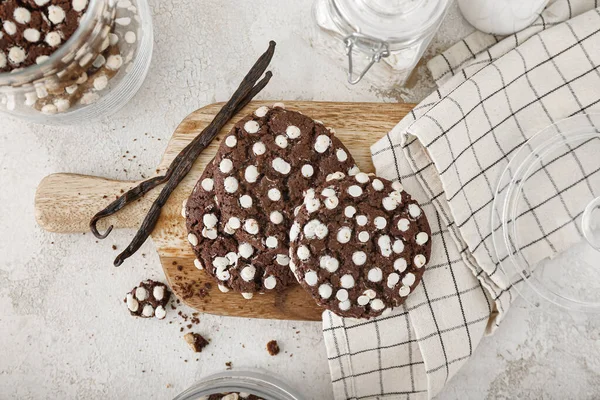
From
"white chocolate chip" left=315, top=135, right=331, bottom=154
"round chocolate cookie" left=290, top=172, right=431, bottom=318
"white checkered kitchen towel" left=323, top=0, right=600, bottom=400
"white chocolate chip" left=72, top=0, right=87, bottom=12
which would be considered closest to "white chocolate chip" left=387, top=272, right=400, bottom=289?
"round chocolate cookie" left=290, top=172, right=431, bottom=318

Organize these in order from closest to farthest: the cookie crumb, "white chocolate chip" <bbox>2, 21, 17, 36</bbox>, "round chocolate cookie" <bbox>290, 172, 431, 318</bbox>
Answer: "white chocolate chip" <bbox>2, 21, 17, 36</bbox>, "round chocolate cookie" <bbox>290, 172, 431, 318</bbox>, the cookie crumb

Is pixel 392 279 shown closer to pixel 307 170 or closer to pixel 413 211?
pixel 413 211

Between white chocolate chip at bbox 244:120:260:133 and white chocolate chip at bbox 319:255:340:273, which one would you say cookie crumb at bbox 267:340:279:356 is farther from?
white chocolate chip at bbox 244:120:260:133

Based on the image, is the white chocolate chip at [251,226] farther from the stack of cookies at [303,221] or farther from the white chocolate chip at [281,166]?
the white chocolate chip at [281,166]

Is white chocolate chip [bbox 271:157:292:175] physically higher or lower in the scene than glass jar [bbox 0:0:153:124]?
lower

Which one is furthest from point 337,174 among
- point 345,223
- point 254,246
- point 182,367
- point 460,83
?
point 182,367

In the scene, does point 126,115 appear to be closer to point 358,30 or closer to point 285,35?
point 285,35
